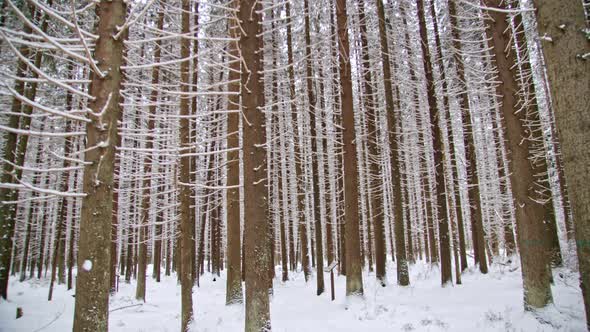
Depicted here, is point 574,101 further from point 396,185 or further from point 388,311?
point 396,185

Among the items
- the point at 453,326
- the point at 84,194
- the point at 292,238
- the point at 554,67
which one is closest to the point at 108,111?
the point at 84,194

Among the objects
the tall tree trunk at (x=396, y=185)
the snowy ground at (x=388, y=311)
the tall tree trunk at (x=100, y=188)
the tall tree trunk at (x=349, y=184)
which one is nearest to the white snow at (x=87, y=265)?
the tall tree trunk at (x=100, y=188)

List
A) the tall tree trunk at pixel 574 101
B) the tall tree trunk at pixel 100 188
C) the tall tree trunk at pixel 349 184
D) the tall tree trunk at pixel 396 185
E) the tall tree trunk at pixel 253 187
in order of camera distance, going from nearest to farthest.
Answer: the tall tree trunk at pixel 100 188, the tall tree trunk at pixel 574 101, the tall tree trunk at pixel 253 187, the tall tree trunk at pixel 349 184, the tall tree trunk at pixel 396 185

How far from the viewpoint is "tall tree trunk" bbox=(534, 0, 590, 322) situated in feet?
11.8

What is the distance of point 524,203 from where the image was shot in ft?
22.4

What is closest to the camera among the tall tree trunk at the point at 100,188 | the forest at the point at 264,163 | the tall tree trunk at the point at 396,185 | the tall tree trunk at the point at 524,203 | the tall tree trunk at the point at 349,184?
the tall tree trunk at the point at 100,188

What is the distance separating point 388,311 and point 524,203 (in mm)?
4042

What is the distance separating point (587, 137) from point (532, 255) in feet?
13.1

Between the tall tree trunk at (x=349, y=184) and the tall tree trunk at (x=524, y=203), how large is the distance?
12.9 ft

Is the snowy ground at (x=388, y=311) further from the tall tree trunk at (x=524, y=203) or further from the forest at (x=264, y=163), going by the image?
the tall tree trunk at (x=524, y=203)

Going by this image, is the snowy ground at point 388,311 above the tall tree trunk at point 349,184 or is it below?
below

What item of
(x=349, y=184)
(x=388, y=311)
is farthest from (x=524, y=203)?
(x=349, y=184)

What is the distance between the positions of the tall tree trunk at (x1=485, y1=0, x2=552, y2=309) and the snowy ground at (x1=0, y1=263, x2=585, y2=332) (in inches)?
18.1

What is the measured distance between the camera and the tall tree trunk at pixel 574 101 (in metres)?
3.60
